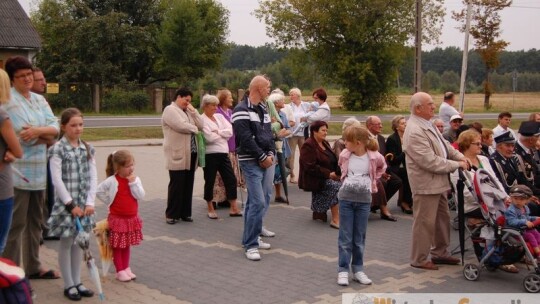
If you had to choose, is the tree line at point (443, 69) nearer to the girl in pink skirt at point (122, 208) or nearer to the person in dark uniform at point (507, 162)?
the person in dark uniform at point (507, 162)

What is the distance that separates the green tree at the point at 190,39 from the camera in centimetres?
4281

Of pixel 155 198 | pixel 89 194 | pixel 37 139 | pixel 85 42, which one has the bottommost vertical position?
pixel 155 198

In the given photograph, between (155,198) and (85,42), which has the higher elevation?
(85,42)

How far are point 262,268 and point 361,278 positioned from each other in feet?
3.80

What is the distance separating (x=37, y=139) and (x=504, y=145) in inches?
225

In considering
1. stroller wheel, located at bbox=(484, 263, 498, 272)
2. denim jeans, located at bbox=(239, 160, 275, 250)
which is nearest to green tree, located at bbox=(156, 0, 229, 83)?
denim jeans, located at bbox=(239, 160, 275, 250)

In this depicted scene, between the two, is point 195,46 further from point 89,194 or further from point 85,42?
point 89,194

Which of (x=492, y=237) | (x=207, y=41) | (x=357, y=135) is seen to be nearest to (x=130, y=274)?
(x=357, y=135)

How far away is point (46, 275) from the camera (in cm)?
651

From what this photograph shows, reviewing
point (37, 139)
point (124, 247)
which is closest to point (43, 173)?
point (37, 139)

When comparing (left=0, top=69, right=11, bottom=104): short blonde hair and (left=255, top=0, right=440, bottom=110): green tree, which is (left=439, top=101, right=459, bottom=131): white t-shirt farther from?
(left=255, top=0, right=440, bottom=110): green tree

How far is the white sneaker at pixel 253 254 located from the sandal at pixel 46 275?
2.10m

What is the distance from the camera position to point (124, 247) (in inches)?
261

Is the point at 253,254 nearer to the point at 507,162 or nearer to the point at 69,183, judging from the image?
the point at 69,183
